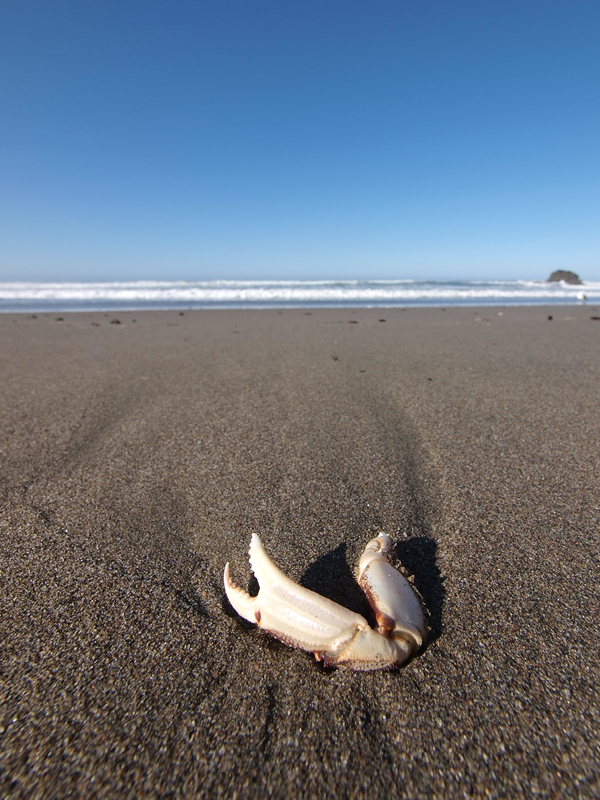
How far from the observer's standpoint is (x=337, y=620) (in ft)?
3.43

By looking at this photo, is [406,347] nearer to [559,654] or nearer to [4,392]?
[4,392]

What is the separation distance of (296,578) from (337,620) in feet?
1.13

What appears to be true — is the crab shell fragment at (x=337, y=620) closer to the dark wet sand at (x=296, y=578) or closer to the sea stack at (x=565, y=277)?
the dark wet sand at (x=296, y=578)

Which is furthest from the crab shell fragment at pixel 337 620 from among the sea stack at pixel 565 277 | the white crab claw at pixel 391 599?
the sea stack at pixel 565 277

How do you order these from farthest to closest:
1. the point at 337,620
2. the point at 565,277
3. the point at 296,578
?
the point at 565,277
the point at 296,578
the point at 337,620

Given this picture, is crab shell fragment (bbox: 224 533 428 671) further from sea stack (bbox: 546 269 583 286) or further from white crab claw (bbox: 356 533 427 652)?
sea stack (bbox: 546 269 583 286)

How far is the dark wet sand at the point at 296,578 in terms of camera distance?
0.87 m

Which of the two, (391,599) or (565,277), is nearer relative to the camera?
(391,599)

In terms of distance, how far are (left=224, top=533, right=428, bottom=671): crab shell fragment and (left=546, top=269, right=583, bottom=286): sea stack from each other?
1257 inches

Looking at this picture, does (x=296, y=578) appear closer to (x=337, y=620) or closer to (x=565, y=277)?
(x=337, y=620)

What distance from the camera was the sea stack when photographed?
2786 centimetres


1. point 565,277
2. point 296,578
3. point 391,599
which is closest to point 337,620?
point 391,599

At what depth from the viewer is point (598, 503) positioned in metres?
1.72

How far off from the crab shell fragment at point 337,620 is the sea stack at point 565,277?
31.9 metres
